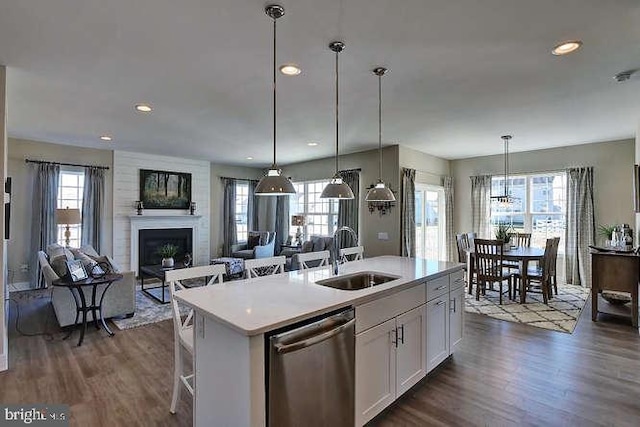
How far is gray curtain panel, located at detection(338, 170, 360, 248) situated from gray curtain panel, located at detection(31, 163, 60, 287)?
208 inches

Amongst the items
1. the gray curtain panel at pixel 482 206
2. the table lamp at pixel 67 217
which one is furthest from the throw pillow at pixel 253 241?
the gray curtain panel at pixel 482 206

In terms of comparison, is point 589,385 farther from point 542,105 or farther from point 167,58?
point 167,58

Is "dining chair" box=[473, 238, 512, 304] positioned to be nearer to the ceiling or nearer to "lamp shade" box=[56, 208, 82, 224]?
the ceiling

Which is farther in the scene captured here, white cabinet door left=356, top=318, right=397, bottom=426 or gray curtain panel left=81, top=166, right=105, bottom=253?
gray curtain panel left=81, top=166, right=105, bottom=253

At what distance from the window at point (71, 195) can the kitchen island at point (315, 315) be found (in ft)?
17.9

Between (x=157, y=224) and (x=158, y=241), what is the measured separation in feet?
1.28

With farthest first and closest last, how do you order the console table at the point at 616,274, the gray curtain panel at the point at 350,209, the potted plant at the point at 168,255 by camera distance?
the gray curtain panel at the point at 350,209 → the potted plant at the point at 168,255 → the console table at the point at 616,274

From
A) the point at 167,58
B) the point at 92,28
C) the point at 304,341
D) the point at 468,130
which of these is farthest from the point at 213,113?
the point at 468,130

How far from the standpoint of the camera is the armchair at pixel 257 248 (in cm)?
733

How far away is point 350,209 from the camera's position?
267 inches

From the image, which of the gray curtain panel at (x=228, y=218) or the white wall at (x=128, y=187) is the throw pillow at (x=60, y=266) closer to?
the white wall at (x=128, y=187)

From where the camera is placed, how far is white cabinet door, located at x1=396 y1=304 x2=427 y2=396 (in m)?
2.36

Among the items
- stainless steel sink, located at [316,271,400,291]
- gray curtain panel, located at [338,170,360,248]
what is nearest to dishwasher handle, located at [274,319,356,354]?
stainless steel sink, located at [316,271,400,291]

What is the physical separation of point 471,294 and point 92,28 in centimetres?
581
